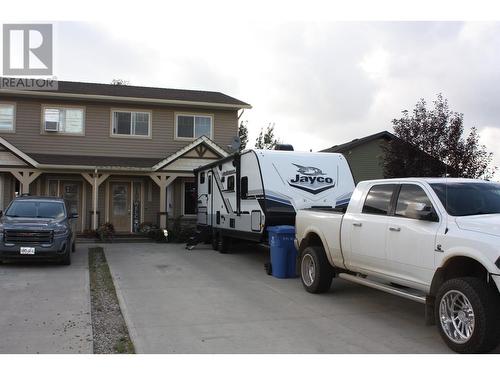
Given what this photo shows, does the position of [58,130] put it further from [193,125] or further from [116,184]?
[193,125]

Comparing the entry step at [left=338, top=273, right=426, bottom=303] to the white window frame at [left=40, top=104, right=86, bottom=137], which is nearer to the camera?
the entry step at [left=338, top=273, right=426, bottom=303]

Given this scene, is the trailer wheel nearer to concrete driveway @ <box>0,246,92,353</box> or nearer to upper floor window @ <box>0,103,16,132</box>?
concrete driveway @ <box>0,246,92,353</box>

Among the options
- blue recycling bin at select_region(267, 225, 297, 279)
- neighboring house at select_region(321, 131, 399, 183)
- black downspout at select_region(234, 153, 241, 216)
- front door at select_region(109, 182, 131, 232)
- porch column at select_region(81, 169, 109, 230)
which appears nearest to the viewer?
blue recycling bin at select_region(267, 225, 297, 279)

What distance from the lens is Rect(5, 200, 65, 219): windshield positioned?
1262 centimetres

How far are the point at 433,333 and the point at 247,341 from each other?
8.25ft

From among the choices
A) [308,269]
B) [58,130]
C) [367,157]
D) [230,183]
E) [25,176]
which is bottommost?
[308,269]

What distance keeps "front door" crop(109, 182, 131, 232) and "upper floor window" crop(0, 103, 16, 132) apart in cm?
471

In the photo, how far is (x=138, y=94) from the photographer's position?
21.0 metres

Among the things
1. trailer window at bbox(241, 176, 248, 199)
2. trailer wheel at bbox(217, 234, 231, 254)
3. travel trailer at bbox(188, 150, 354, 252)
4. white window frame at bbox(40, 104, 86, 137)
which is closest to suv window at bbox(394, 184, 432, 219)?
travel trailer at bbox(188, 150, 354, 252)

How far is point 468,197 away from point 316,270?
313 centimetres

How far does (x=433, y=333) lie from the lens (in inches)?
246

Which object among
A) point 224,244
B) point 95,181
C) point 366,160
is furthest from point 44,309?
point 366,160

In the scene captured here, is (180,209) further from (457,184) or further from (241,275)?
(457,184)

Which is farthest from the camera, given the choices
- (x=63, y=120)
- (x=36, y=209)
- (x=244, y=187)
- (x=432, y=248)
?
(x=63, y=120)
